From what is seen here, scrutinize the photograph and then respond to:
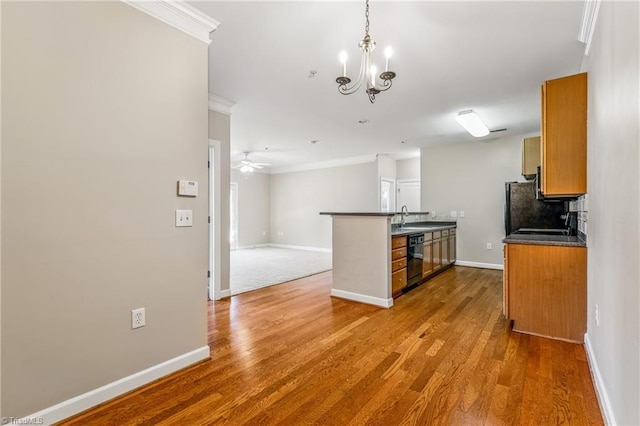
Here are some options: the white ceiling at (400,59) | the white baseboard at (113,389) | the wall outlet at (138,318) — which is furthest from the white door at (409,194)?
the wall outlet at (138,318)

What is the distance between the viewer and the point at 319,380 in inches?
75.5

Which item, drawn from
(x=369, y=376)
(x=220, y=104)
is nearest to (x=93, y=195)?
(x=369, y=376)

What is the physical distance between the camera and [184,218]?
6.85 feet

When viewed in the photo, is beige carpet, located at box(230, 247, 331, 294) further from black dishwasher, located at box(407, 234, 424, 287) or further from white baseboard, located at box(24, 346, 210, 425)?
white baseboard, located at box(24, 346, 210, 425)

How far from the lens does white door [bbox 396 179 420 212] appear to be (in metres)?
7.69

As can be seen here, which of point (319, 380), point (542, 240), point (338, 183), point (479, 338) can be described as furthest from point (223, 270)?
point (338, 183)

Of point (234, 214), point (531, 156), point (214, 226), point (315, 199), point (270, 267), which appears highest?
point (531, 156)

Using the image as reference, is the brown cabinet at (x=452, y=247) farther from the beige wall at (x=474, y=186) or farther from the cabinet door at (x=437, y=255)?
the cabinet door at (x=437, y=255)

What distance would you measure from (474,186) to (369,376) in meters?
4.84

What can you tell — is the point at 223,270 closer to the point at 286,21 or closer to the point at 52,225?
the point at 52,225

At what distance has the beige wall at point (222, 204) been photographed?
3.74m

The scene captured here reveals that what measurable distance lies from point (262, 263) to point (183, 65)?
476 centimetres

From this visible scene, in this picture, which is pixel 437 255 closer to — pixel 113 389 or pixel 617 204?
pixel 617 204

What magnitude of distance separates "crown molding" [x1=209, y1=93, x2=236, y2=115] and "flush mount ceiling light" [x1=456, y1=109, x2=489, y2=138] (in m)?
3.09
